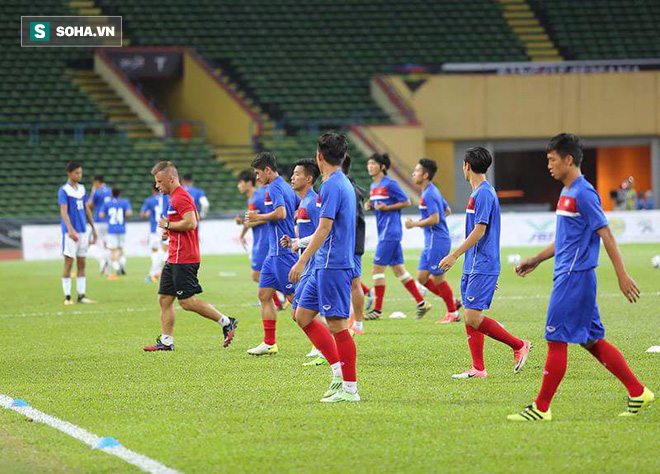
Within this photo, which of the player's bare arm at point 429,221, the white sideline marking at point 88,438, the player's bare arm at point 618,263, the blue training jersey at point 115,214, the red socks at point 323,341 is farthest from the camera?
the blue training jersey at point 115,214

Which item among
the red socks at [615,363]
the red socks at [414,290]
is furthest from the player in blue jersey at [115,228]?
the red socks at [615,363]

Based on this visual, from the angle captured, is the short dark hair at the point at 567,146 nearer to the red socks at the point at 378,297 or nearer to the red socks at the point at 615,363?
the red socks at the point at 615,363

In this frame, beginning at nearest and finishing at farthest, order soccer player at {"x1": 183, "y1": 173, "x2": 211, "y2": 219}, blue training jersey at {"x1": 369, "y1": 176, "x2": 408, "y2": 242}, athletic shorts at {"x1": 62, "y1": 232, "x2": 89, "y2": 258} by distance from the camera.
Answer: blue training jersey at {"x1": 369, "y1": 176, "x2": 408, "y2": 242} → athletic shorts at {"x1": 62, "y1": 232, "x2": 89, "y2": 258} → soccer player at {"x1": 183, "y1": 173, "x2": 211, "y2": 219}

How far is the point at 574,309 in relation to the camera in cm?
695

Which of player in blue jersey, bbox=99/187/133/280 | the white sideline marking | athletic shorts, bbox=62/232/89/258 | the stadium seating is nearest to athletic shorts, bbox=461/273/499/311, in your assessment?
the white sideline marking

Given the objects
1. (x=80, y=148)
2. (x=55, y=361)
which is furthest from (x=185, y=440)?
(x=80, y=148)

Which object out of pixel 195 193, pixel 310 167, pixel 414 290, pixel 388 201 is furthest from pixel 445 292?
A: pixel 195 193

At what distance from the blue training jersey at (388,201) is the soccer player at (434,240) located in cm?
55

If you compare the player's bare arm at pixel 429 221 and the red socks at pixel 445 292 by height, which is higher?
the player's bare arm at pixel 429 221

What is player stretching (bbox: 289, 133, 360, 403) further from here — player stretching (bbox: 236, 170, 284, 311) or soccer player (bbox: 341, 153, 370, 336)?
player stretching (bbox: 236, 170, 284, 311)

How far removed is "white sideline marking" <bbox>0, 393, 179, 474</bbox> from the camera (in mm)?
6022

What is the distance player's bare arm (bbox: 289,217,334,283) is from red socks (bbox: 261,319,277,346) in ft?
10.7

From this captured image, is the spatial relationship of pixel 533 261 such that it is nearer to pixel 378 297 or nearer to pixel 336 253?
pixel 336 253

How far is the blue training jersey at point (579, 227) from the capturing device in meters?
6.90
